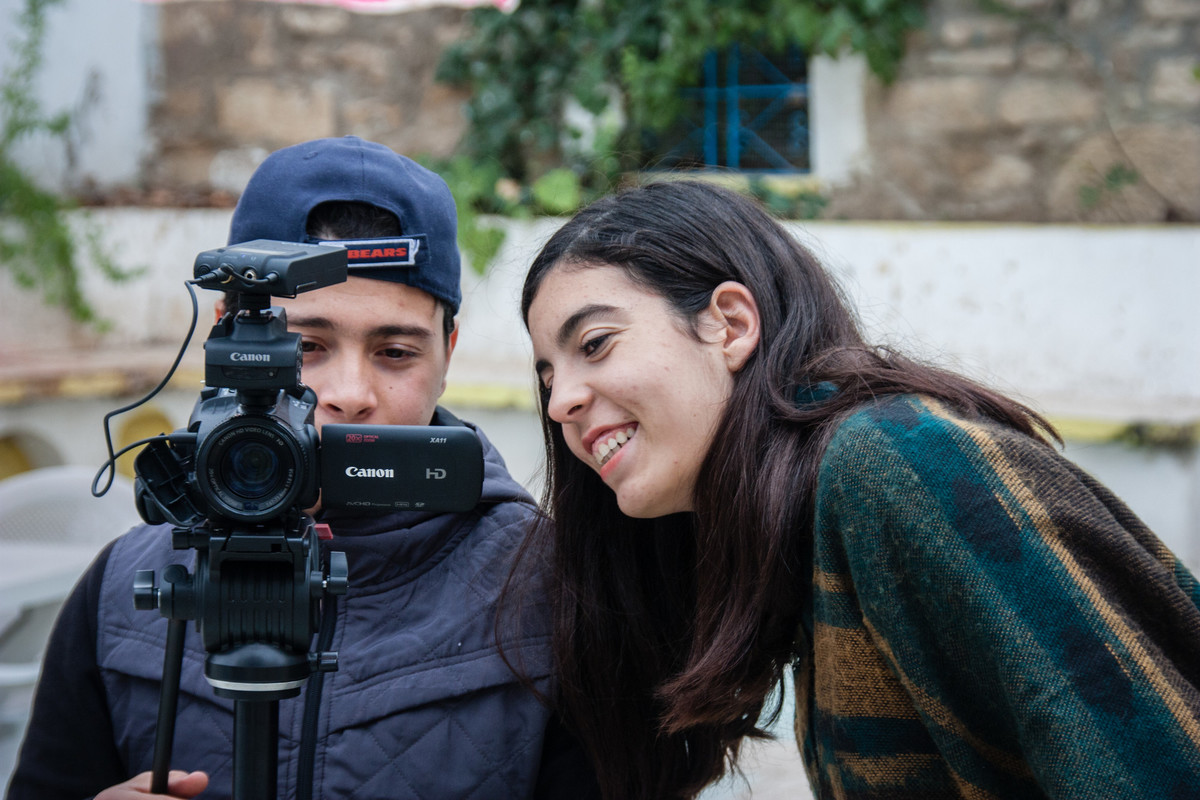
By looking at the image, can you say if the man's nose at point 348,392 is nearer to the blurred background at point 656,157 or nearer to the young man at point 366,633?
the young man at point 366,633

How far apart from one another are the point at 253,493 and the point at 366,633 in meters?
0.44

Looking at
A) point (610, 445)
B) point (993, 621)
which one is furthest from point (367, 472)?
point (993, 621)

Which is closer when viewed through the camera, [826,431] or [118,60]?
[826,431]

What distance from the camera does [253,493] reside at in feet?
3.70

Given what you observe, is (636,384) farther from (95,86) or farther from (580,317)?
(95,86)

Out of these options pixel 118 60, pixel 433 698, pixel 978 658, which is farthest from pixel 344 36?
pixel 978 658

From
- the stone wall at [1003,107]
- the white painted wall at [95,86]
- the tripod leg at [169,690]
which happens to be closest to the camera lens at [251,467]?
the tripod leg at [169,690]

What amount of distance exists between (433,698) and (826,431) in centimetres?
60

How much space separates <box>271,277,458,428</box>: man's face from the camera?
5.03 ft

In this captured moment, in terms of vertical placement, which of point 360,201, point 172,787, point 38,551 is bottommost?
point 38,551

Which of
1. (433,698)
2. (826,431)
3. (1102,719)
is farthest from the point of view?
(433,698)

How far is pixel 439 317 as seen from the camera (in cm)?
167

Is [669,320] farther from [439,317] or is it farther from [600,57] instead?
[600,57]

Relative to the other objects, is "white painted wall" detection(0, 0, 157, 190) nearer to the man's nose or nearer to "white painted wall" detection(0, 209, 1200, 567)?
"white painted wall" detection(0, 209, 1200, 567)
